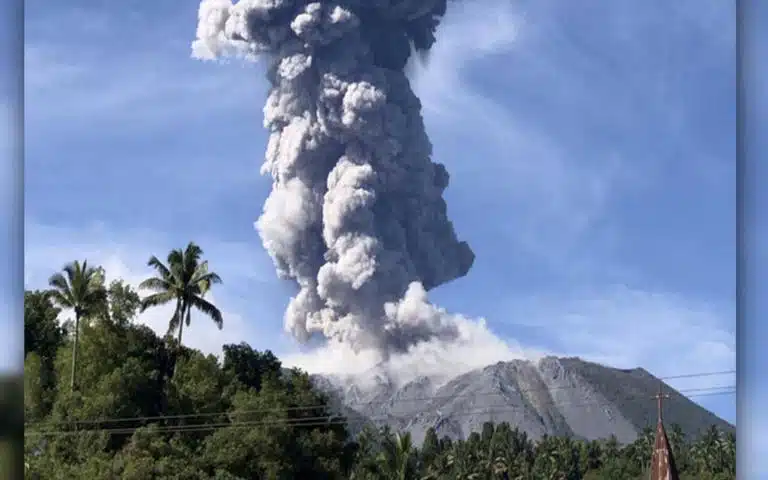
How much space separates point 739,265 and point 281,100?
74.9 feet

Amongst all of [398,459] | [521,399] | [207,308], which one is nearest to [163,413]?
[207,308]

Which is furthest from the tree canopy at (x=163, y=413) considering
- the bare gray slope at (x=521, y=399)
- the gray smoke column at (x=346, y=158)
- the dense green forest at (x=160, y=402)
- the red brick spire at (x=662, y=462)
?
the bare gray slope at (x=521, y=399)

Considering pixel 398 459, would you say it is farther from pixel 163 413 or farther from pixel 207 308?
pixel 163 413

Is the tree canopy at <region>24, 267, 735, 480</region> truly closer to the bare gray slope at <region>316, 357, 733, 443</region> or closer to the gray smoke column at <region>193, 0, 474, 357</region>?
Answer: the gray smoke column at <region>193, 0, 474, 357</region>

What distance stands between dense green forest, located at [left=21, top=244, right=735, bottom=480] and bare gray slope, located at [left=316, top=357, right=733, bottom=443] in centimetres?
1105

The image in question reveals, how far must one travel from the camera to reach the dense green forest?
15.9 m

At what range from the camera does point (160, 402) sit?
16922 millimetres

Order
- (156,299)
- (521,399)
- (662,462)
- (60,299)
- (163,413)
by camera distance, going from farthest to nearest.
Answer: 1. (521,399)
2. (156,299)
3. (60,299)
4. (163,413)
5. (662,462)

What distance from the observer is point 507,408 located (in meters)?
35.4

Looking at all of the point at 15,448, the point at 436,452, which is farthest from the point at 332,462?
the point at 15,448

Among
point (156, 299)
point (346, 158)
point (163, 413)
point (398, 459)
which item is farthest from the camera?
point (346, 158)

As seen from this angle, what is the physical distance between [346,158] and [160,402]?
8619 mm

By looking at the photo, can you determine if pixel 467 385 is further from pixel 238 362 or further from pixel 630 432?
pixel 238 362

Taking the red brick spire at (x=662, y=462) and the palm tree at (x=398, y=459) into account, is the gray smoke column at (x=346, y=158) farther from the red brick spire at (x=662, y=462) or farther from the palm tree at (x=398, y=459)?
the red brick spire at (x=662, y=462)
